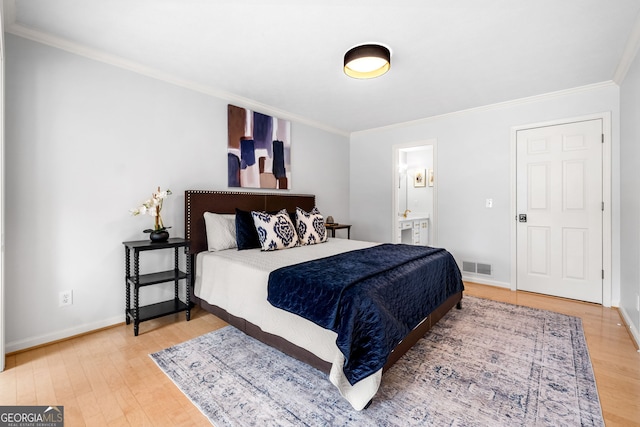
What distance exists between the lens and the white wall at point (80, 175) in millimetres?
2211

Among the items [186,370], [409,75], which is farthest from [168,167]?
[409,75]

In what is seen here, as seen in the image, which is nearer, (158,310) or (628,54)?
(628,54)

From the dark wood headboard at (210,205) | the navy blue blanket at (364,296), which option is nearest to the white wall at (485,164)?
the navy blue blanket at (364,296)

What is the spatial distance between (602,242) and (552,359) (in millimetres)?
1935

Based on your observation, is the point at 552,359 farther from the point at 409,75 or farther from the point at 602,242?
the point at 409,75

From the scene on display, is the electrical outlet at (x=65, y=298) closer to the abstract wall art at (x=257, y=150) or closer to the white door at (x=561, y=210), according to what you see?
the abstract wall art at (x=257, y=150)

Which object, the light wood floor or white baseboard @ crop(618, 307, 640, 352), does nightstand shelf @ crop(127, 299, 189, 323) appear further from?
white baseboard @ crop(618, 307, 640, 352)

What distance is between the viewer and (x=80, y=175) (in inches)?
97.2

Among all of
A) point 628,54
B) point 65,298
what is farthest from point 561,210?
point 65,298

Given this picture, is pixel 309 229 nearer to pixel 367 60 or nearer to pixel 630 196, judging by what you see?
pixel 367 60

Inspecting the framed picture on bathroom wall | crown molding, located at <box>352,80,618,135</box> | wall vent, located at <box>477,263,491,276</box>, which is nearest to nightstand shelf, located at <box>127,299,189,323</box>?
wall vent, located at <box>477,263,491,276</box>

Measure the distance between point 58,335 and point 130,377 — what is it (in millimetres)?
1030

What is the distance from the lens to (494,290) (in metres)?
3.78

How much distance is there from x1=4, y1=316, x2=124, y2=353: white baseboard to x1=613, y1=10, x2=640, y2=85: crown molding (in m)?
4.83
